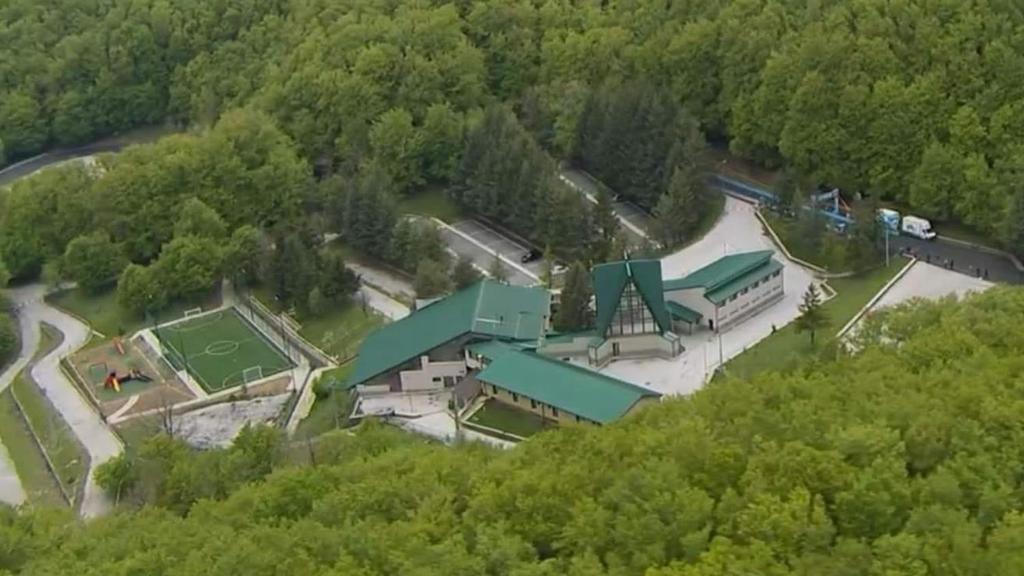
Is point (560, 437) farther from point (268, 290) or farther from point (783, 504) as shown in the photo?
point (268, 290)

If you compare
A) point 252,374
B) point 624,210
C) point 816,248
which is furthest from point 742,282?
point 252,374

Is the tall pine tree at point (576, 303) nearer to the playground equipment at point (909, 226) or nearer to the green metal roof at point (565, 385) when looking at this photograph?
the green metal roof at point (565, 385)

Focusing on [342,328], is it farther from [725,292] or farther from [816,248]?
[816,248]

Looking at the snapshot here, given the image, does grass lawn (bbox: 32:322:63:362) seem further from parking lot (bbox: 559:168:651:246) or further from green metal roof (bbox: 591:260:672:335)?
green metal roof (bbox: 591:260:672:335)

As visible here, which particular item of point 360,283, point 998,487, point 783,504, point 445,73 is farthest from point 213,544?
point 445,73

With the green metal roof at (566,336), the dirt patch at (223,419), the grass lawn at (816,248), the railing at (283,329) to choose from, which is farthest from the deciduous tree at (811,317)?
the dirt patch at (223,419)
